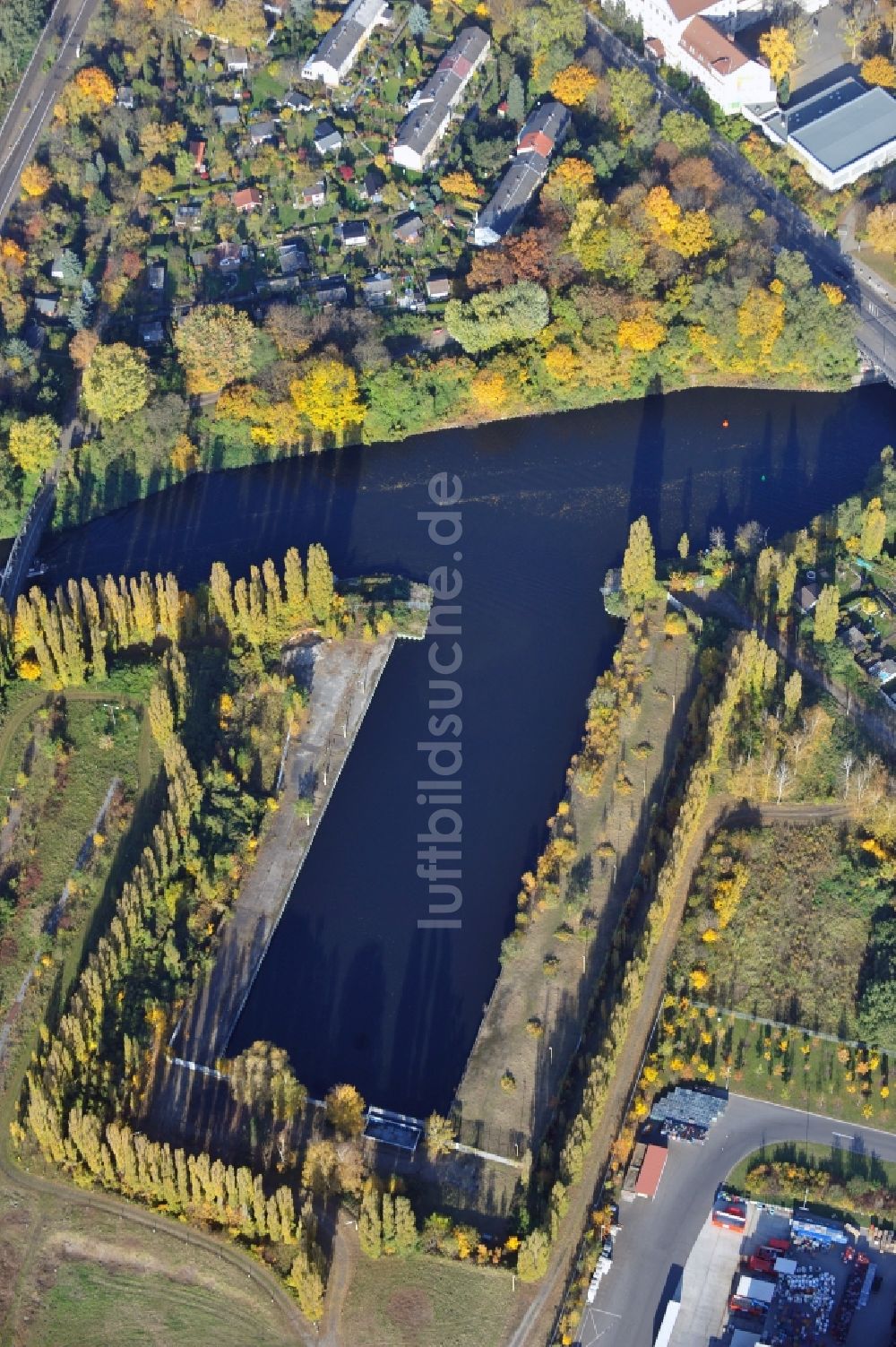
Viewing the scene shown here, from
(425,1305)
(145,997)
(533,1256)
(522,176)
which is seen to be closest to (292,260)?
(522,176)

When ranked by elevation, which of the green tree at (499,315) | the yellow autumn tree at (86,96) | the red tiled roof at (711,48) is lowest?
the green tree at (499,315)

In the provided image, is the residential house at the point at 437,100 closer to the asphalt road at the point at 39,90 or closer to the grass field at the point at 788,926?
the asphalt road at the point at 39,90

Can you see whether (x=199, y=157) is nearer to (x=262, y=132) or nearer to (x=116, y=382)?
(x=262, y=132)

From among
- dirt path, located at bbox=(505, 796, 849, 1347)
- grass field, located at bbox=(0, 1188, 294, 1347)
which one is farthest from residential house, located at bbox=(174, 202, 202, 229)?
grass field, located at bbox=(0, 1188, 294, 1347)

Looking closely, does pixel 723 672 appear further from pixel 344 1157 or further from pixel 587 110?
pixel 587 110

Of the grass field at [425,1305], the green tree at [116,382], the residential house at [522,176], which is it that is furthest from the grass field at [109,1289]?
the residential house at [522,176]

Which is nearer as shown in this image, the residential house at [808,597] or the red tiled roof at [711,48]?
the residential house at [808,597]
